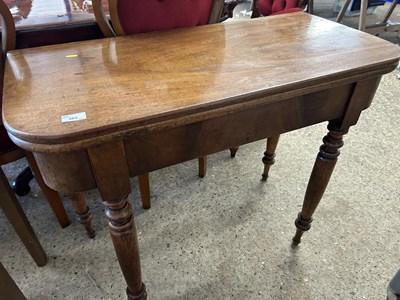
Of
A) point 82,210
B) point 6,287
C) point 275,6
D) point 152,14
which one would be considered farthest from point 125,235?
point 275,6

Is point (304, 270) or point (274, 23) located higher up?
point (274, 23)

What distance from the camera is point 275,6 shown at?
2096mm

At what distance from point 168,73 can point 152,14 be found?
0.47 meters

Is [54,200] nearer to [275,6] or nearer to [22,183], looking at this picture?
[22,183]

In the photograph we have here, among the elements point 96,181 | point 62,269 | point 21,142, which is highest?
point 21,142

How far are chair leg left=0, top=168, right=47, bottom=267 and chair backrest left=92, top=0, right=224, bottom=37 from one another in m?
0.58

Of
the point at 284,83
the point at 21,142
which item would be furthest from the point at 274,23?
the point at 21,142

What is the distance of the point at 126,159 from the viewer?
0.59 m

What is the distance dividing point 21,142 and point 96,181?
0.49 ft

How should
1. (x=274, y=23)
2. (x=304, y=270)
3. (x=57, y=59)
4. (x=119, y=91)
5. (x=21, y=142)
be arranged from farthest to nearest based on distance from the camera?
(x=304, y=270) → (x=274, y=23) → (x=57, y=59) → (x=119, y=91) → (x=21, y=142)

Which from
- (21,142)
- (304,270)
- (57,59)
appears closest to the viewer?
(21,142)

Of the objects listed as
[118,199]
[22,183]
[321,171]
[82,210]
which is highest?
[118,199]

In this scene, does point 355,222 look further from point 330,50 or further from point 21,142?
point 21,142

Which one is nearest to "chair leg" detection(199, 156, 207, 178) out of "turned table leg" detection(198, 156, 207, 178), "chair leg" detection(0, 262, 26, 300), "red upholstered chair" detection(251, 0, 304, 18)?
"turned table leg" detection(198, 156, 207, 178)
